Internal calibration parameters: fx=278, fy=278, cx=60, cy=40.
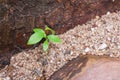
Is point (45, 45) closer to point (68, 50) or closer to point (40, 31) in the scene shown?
point (40, 31)

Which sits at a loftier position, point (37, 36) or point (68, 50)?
point (37, 36)

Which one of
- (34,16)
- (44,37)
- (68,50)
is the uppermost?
(34,16)

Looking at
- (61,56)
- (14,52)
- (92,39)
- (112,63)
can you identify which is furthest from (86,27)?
(112,63)

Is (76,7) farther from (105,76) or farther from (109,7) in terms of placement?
(105,76)

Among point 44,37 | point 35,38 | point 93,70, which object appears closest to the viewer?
point 93,70

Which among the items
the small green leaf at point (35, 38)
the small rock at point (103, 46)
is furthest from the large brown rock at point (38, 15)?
the small rock at point (103, 46)

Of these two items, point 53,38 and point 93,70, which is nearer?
point 93,70

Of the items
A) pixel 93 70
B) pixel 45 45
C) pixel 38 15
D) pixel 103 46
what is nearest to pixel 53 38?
pixel 45 45

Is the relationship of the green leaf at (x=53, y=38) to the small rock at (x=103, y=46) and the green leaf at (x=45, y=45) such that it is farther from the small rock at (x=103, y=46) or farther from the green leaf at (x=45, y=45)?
the small rock at (x=103, y=46)
